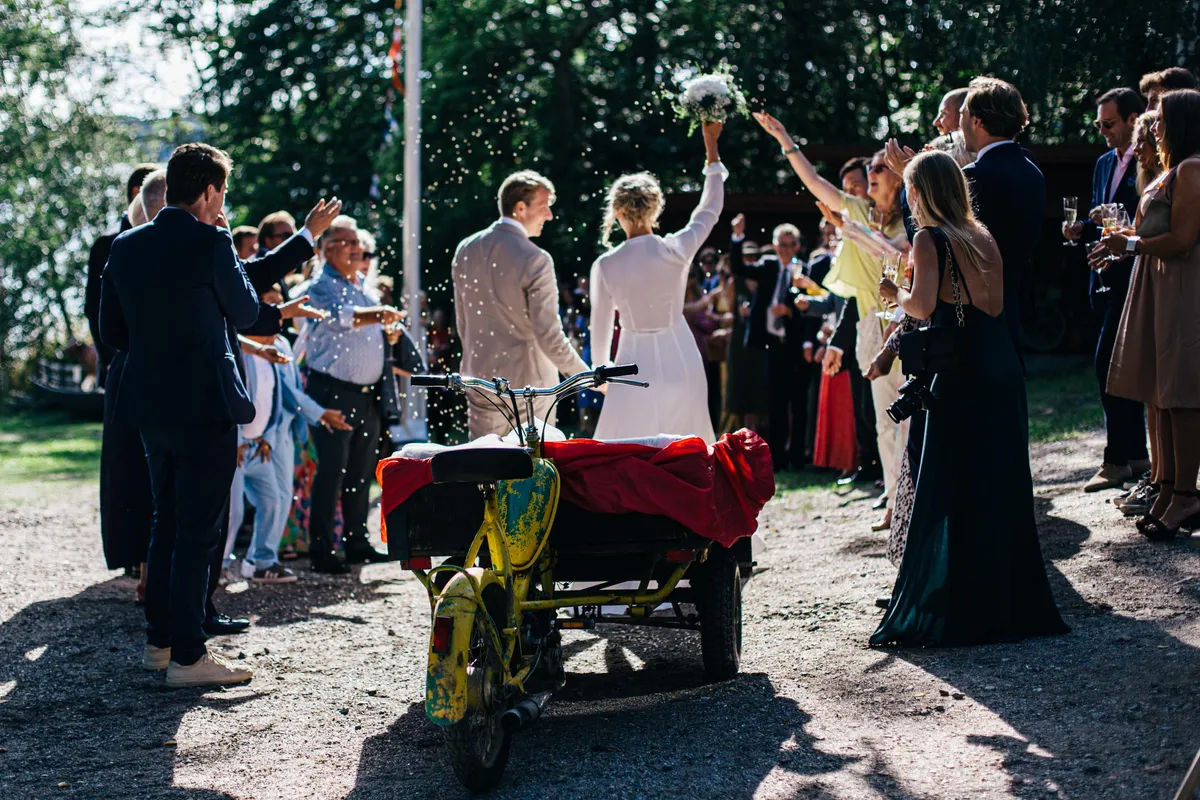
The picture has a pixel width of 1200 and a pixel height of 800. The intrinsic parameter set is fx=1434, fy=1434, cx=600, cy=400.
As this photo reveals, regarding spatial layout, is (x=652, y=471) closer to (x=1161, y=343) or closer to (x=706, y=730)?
(x=706, y=730)

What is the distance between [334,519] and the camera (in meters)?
9.78

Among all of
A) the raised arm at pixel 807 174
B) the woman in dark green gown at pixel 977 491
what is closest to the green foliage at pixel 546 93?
the raised arm at pixel 807 174

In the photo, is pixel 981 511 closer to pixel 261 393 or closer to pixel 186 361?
pixel 186 361

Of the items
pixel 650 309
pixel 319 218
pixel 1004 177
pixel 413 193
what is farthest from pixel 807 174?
pixel 413 193

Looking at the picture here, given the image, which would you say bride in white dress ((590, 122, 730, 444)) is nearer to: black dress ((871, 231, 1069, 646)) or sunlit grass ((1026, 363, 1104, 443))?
black dress ((871, 231, 1069, 646))

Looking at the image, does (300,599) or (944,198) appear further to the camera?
(300,599)

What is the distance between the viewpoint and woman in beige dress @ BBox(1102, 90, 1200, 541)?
709 centimetres

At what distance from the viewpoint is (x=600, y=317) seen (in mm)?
7953

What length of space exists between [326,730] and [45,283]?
38230 millimetres

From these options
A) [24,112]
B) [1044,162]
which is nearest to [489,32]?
[1044,162]

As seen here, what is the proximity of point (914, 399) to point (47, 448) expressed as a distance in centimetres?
2027

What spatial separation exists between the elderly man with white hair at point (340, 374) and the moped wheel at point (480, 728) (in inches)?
188

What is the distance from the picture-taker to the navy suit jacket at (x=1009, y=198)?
6.45m

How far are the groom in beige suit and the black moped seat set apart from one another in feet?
10.1
